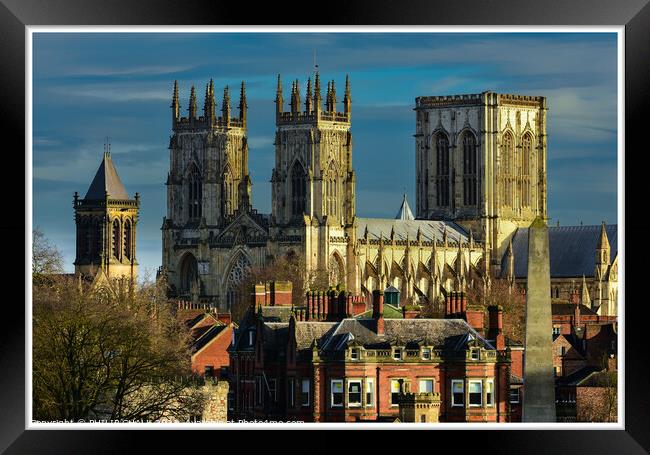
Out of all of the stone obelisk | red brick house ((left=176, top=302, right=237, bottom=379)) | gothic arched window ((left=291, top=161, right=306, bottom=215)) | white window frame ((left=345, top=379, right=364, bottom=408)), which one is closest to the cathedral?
gothic arched window ((left=291, top=161, right=306, bottom=215))

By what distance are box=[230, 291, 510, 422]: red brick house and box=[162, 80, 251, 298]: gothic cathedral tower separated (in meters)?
86.0

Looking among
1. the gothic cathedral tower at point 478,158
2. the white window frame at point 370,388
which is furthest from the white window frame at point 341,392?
the gothic cathedral tower at point 478,158

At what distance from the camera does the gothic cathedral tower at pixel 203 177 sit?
140 meters

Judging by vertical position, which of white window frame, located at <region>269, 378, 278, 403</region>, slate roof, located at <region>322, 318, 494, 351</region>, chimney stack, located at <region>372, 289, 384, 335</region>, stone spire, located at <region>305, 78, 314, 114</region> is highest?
stone spire, located at <region>305, 78, 314, 114</region>

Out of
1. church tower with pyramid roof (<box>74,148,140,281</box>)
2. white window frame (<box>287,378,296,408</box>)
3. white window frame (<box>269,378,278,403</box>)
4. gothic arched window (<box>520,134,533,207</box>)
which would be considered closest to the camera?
white window frame (<box>287,378,296,408</box>)

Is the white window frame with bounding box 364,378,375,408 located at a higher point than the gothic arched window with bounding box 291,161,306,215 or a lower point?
lower

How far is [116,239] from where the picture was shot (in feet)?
412

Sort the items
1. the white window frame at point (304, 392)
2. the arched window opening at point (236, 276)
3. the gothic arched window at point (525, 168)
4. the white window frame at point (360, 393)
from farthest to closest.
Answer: the gothic arched window at point (525, 168) → the arched window opening at point (236, 276) → the white window frame at point (304, 392) → the white window frame at point (360, 393)

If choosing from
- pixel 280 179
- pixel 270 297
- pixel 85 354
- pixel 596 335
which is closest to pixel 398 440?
pixel 85 354

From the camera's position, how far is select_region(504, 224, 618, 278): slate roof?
138 m

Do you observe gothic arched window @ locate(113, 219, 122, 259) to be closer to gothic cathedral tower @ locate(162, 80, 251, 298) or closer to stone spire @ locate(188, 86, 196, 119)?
gothic cathedral tower @ locate(162, 80, 251, 298)

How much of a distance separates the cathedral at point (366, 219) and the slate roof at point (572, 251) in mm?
120

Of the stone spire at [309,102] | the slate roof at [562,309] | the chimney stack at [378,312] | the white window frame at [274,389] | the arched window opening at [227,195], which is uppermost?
the stone spire at [309,102]

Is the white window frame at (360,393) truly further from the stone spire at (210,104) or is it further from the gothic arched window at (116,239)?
the stone spire at (210,104)
